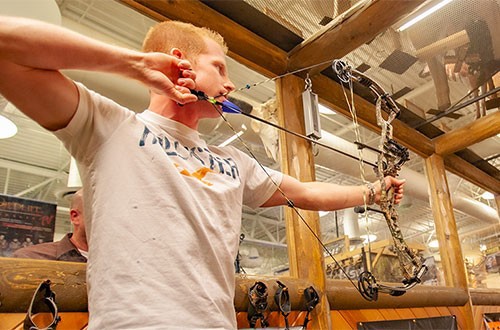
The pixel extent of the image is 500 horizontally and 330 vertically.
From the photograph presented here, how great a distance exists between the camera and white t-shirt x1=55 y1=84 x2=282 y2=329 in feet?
2.36

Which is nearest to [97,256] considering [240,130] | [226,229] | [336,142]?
[226,229]

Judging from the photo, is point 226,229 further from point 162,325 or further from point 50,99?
point 50,99

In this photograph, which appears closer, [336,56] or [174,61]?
[174,61]

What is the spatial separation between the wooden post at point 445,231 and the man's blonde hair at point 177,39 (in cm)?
263

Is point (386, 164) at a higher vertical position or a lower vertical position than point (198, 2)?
lower

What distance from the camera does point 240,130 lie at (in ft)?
9.59

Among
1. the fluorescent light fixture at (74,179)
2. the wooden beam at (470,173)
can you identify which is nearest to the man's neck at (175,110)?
the fluorescent light fixture at (74,179)

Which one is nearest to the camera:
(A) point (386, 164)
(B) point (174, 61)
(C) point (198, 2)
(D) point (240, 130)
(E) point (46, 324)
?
(B) point (174, 61)

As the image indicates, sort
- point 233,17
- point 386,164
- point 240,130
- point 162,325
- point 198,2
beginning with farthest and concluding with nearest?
point 240,130 → point 233,17 → point 198,2 → point 386,164 → point 162,325

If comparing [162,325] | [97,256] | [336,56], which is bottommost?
[162,325]

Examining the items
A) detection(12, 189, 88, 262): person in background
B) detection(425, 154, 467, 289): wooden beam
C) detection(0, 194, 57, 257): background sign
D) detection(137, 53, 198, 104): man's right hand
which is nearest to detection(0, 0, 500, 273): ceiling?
detection(425, 154, 467, 289): wooden beam

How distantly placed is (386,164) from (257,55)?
1.00m

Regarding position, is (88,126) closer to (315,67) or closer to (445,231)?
(315,67)

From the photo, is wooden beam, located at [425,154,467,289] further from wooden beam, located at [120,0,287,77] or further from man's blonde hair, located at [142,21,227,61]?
man's blonde hair, located at [142,21,227,61]
